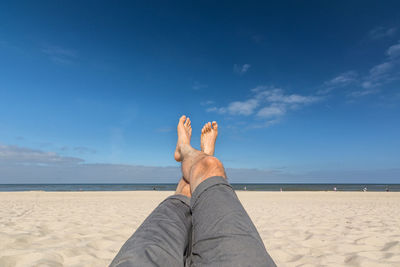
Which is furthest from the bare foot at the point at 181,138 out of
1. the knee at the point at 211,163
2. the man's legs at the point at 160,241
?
the man's legs at the point at 160,241

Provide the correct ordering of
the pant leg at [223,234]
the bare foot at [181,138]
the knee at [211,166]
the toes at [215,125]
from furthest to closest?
1. the toes at [215,125]
2. the bare foot at [181,138]
3. the knee at [211,166]
4. the pant leg at [223,234]

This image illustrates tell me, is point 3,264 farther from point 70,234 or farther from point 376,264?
point 376,264

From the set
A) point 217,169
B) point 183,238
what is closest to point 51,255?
point 183,238

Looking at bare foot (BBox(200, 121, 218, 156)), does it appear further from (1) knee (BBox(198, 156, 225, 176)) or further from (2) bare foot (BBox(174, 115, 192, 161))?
(1) knee (BBox(198, 156, 225, 176))

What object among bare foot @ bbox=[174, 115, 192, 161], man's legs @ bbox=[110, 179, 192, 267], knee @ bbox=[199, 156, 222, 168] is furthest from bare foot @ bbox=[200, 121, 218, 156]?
man's legs @ bbox=[110, 179, 192, 267]

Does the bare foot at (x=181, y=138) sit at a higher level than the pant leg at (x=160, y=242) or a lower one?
higher

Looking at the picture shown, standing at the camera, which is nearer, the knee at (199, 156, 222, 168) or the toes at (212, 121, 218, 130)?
the knee at (199, 156, 222, 168)

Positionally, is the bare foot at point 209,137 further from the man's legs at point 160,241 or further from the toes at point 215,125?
the man's legs at point 160,241

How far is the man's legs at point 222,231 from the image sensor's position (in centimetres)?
75

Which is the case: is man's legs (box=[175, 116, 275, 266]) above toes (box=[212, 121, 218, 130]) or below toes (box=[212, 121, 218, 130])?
below

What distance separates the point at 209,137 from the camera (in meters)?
3.12

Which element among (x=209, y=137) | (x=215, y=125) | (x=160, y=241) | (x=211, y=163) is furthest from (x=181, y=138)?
(x=160, y=241)

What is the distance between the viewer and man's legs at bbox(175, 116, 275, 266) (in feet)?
2.46

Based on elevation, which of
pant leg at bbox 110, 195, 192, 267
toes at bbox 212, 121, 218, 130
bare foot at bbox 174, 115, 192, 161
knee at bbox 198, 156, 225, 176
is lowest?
pant leg at bbox 110, 195, 192, 267
